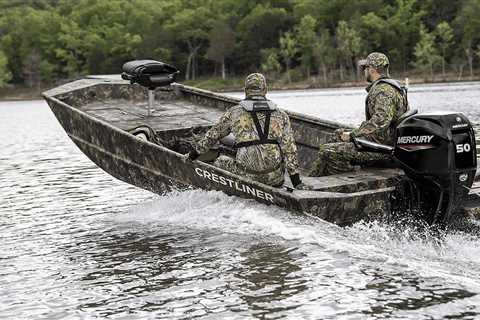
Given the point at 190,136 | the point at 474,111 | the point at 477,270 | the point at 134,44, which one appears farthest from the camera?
the point at 134,44

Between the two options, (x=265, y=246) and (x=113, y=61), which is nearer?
(x=265, y=246)

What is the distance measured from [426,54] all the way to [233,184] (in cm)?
8583

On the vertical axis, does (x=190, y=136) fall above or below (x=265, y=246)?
above

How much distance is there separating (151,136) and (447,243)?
5.14m

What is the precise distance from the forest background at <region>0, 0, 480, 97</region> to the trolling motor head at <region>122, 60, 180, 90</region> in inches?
3176

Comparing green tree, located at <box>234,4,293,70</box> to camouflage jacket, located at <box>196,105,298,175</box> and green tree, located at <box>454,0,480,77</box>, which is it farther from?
camouflage jacket, located at <box>196,105,298,175</box>

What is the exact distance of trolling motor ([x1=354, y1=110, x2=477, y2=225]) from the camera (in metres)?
7.30

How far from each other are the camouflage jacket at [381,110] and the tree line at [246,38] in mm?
83732

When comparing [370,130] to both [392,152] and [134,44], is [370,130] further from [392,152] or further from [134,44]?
[134,44]

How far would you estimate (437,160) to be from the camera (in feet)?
24.1

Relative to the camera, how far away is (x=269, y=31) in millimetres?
118438

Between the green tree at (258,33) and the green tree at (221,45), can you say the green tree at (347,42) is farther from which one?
the green tree at (221,45)

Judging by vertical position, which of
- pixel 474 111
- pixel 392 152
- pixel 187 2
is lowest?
pixel 474 111

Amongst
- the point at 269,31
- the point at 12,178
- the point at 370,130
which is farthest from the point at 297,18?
the point at 370,130
